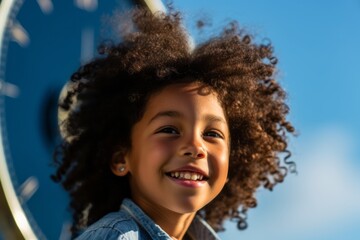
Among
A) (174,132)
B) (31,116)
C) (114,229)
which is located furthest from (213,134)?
(31,116)

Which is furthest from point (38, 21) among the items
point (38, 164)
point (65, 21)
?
point (38, 164)

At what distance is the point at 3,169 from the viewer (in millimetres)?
1503

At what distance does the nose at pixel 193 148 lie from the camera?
2.91 feet

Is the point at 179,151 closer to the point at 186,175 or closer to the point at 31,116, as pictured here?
the point at 186,175

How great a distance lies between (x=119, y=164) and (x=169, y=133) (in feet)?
0.40

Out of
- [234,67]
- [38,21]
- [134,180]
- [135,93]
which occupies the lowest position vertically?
[134,180]

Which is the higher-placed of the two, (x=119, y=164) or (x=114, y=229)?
(x=119, y=164)

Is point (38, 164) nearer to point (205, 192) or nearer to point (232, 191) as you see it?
point (232, 191)

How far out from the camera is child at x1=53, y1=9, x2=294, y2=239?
0.90 metres

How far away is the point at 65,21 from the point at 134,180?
85cm

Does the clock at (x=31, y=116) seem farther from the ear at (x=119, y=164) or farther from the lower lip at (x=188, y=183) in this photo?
the lower lip at (x=188, y=183)

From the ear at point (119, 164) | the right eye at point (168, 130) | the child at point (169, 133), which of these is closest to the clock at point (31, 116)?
the child at point (169, 133)

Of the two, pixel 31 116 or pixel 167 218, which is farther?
pixel 31 116

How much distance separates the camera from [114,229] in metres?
0.85
